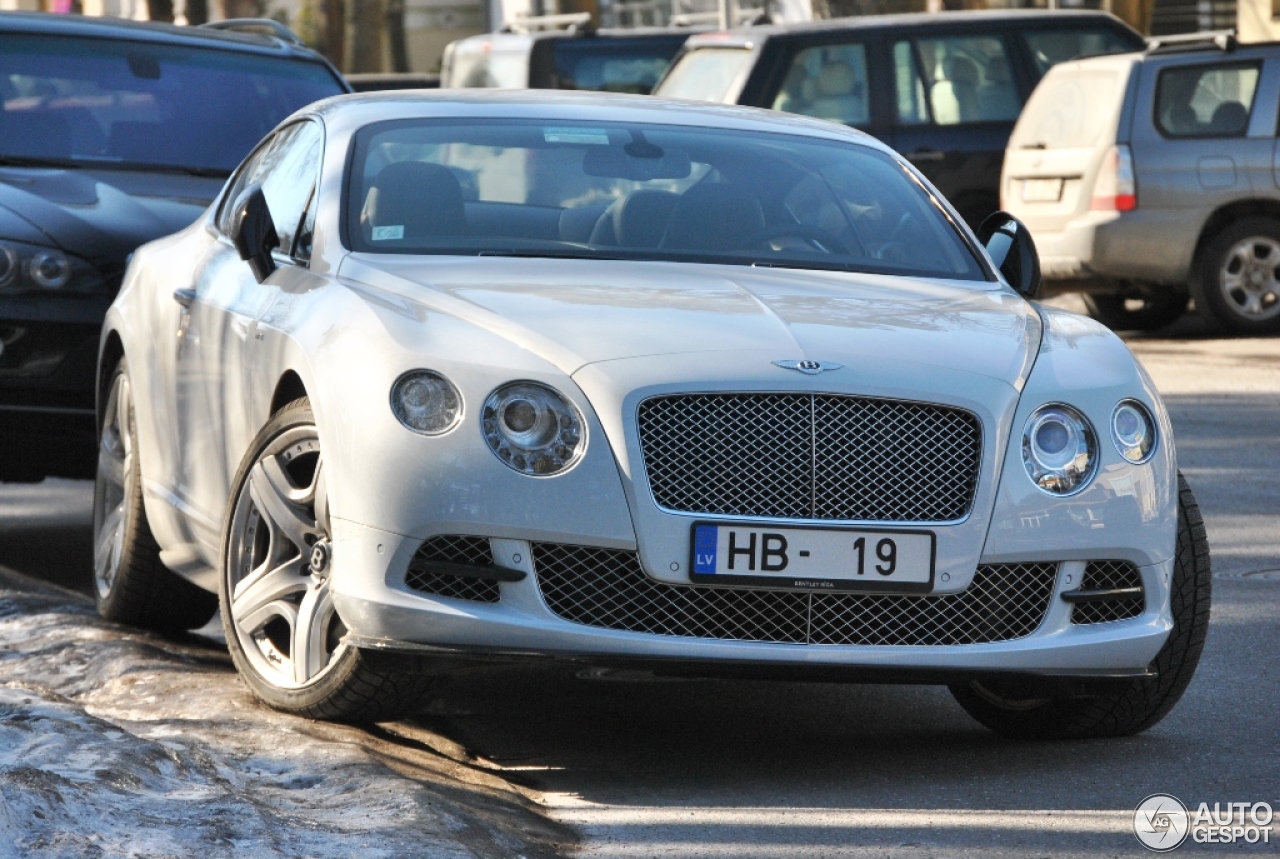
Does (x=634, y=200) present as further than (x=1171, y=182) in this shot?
No

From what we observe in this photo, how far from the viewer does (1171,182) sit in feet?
49.1

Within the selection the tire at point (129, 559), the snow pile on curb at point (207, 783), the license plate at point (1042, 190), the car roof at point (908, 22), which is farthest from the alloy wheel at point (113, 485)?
the car roof at point (908, 22)

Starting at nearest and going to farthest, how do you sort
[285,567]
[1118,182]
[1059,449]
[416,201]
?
[1059,449]
[285,567]
[416,201]
[1118,182]

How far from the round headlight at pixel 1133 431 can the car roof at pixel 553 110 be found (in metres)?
1.68

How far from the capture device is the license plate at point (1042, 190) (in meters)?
15.1

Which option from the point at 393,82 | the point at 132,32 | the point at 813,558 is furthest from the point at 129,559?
the point at 393,82

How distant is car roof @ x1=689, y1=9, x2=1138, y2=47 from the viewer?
653 inches

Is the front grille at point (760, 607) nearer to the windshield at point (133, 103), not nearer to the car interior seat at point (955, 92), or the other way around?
the windshield at point (133, 103)

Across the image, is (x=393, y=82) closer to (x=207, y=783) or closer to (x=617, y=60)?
(x=617, y=60)

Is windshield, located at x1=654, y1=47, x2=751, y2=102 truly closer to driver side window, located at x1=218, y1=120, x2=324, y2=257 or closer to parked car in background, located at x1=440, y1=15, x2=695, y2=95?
parked car in background, located at x1=440, y1=15, x2=695, y2=95

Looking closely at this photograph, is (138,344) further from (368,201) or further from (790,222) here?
(790,222)

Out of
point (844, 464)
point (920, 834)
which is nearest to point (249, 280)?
point (844, 464)

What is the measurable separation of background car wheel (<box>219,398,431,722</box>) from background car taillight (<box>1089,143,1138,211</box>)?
1045 centimetres
